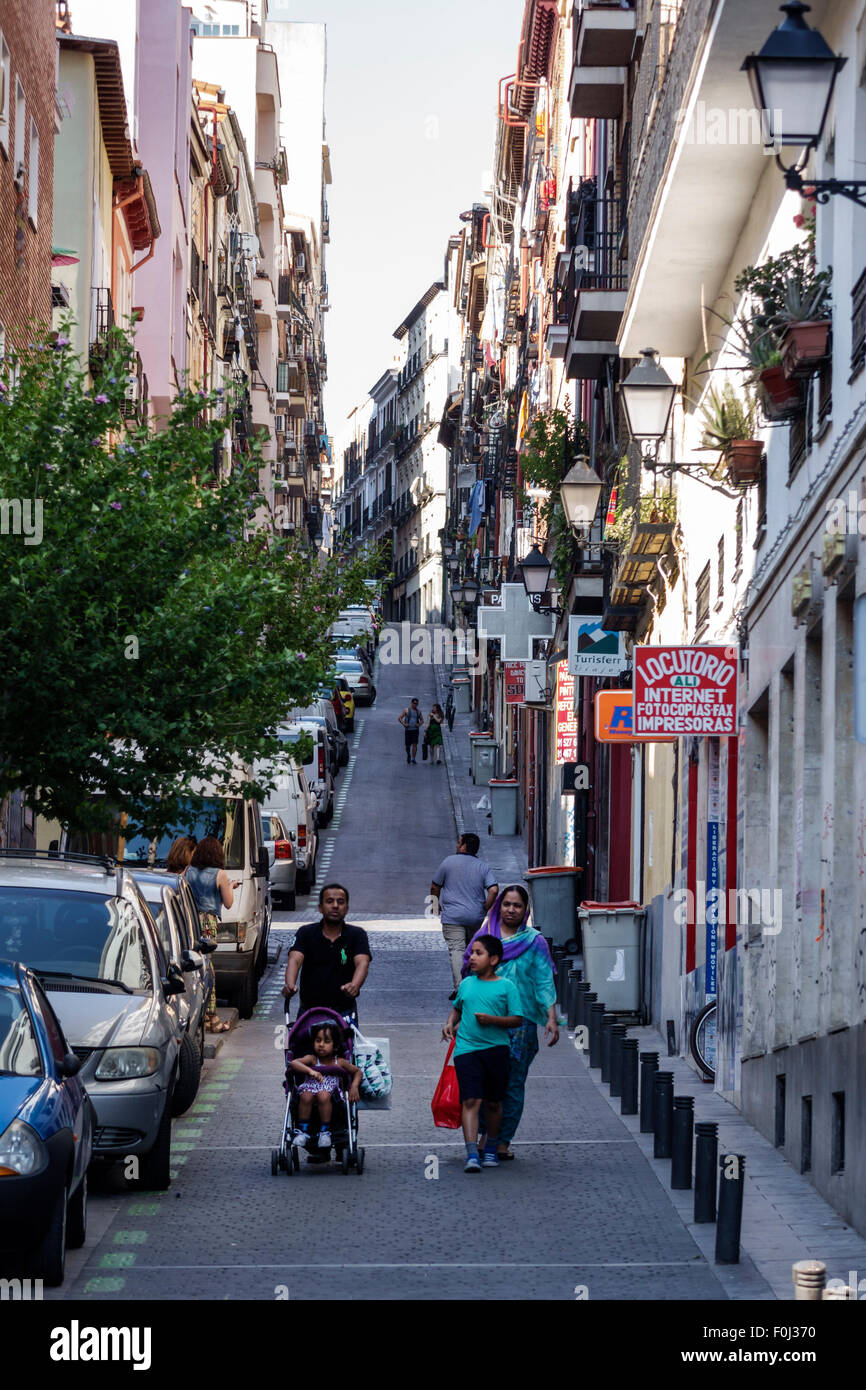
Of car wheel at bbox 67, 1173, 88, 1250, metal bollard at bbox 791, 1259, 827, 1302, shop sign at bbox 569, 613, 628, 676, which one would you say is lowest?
car wheel at bbox 67, 1173, 88, 1250

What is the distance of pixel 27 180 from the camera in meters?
26.7

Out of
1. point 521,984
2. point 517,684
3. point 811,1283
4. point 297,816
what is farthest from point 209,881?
point 517,684

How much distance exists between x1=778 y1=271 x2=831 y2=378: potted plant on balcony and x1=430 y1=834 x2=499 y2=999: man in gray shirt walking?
922cm

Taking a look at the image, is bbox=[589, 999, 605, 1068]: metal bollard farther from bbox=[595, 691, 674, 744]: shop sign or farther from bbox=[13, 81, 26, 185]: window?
bbox=[13, 81, 26, 185]: window

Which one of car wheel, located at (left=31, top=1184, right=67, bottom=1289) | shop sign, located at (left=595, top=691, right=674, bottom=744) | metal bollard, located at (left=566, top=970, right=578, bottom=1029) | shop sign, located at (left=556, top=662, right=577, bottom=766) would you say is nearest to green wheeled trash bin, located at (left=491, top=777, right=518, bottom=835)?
shop sign, located at (left=556, top=662, right=577, bottom=766)

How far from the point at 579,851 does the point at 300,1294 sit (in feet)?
69.2

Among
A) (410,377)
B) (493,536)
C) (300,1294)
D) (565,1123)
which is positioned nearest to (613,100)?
(565,1123)

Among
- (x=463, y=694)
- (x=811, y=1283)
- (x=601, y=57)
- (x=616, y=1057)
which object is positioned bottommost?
(x=616, y=1057)

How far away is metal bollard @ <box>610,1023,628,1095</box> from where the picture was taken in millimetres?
16344

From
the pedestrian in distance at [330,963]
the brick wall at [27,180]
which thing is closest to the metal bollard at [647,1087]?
the pedestrian in distance at [330,963]

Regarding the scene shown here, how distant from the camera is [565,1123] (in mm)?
15250

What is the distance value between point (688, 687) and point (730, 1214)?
6.72 meters

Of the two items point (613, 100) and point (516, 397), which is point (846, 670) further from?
point (516, 397)

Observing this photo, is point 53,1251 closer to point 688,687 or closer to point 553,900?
point 688,687
